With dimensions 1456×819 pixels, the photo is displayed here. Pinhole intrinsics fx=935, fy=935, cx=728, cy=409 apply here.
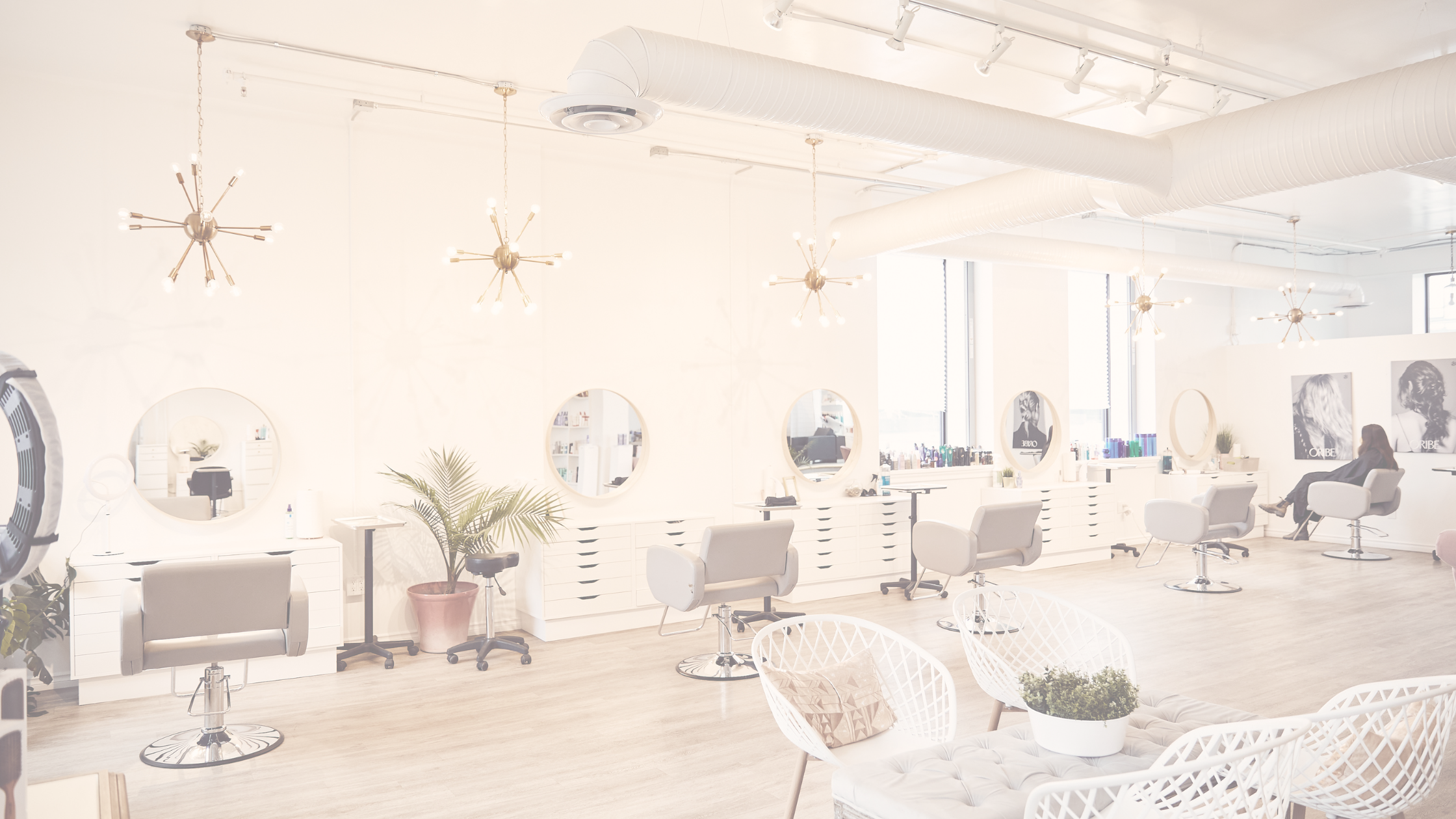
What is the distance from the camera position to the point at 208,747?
425 centimetres

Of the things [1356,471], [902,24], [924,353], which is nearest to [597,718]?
[902,24]

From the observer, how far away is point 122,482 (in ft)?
17.8

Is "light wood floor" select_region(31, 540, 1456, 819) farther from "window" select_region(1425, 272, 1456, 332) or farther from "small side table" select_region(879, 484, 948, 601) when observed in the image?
"window" select_region(1425, 272, 1456, 332)

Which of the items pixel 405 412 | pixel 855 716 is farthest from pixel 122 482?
pixel 855 716

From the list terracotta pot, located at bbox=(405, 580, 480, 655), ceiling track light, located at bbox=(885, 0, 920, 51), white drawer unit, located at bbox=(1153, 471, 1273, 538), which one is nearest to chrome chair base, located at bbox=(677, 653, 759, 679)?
terracotta pot, located at bbox=(405, 580, 480, 655)

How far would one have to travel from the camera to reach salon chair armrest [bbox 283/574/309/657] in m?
4.34

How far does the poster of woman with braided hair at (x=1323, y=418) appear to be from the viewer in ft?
34.9

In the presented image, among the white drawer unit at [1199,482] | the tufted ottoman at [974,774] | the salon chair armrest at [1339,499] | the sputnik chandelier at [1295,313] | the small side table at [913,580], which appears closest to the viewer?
the tufted ottoman at [974,774]

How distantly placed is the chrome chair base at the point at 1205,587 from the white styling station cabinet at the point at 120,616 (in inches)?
264

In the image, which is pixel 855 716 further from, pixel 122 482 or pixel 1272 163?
pixel 122 482

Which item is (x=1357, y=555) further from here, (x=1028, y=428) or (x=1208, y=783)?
(x=1208, y=783)

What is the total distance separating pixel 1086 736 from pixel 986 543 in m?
3.66

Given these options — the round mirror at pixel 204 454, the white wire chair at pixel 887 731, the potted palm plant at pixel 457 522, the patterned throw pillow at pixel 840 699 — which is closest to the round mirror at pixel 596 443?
the potted palm plant at pixel 457 522

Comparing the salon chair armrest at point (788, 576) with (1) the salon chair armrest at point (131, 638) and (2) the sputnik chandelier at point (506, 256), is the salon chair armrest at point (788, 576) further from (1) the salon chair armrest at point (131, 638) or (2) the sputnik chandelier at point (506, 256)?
(1) the salon chair armrest at point (131, 638)
